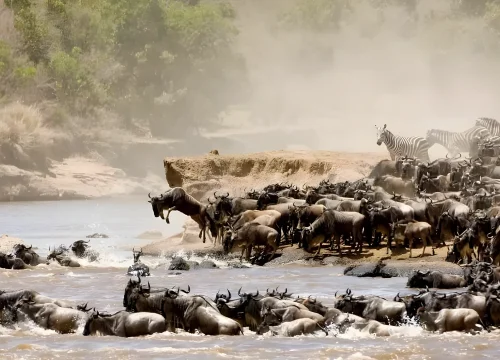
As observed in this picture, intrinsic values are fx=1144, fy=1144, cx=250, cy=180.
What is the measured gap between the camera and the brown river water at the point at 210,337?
1239cm

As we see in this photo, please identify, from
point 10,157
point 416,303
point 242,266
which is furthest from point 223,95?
point 416,303

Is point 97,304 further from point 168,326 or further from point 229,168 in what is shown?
point 229,168

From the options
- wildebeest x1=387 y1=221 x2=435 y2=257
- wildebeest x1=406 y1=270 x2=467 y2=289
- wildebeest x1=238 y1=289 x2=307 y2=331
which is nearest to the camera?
wildebeest x1=238 y1=289 x2=307 y2=331

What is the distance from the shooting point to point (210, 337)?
13.2m

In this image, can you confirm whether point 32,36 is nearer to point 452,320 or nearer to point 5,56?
point 5,56

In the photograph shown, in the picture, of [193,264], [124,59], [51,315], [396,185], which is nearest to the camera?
[51,315]

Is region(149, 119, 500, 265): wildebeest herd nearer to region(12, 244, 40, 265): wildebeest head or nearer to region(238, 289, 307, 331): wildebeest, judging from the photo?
region(12, 244, 40, 265): wildebeest head

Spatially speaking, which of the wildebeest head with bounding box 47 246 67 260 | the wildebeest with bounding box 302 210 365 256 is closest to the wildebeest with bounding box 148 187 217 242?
the wildebeest head with bounding box 47 246 67 260

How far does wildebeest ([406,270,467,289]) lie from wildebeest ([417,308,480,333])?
10.4 ft

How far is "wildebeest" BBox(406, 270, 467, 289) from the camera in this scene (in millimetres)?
16672

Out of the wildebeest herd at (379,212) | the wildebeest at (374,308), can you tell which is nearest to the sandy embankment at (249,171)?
the wildebeest herd at (379,212)

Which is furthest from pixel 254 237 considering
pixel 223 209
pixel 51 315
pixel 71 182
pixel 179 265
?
pixel 71 182

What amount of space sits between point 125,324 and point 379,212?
8117 millimetres

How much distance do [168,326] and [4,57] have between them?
60.4 m
